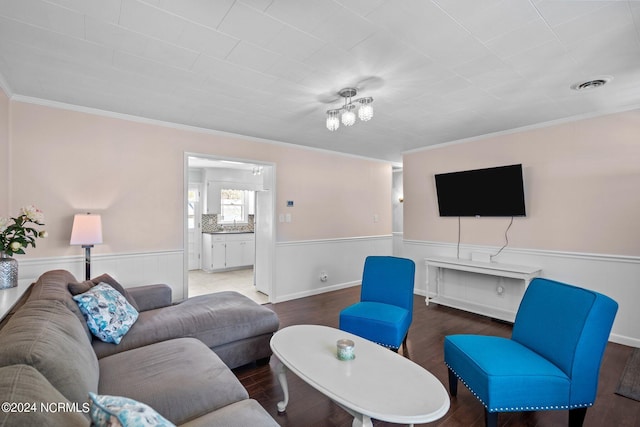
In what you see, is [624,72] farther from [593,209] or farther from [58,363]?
[58,363]

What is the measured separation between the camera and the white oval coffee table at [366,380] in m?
1.36

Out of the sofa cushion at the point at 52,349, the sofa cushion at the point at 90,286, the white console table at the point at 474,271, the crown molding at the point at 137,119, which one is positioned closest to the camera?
the sofa cushion at the point at 52,349

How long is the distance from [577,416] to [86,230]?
13.4 ft

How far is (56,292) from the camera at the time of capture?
6.11 ft

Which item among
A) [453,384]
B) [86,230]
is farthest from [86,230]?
[453,384]

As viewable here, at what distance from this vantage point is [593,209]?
10.6 ft

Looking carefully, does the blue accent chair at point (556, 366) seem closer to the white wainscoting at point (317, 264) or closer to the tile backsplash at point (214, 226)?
the white wainscoting at point (317, 264)

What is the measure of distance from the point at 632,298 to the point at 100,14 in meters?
5.09

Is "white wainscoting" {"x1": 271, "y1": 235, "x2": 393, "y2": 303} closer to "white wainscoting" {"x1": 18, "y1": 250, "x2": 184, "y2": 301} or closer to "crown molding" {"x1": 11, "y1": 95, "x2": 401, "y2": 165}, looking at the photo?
"white wainscoting" {"x1": 18, "y1": 250, "x2": 184, "y2": 301}

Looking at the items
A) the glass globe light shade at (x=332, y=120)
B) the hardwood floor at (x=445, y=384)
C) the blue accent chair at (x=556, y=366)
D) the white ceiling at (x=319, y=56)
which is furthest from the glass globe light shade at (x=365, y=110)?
the hardwood floor at (x=445, y=384)

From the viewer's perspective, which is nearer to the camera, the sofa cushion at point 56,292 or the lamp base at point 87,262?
the sofa cushion at point 56,292

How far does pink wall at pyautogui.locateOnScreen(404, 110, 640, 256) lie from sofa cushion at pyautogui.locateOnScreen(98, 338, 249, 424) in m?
3.79

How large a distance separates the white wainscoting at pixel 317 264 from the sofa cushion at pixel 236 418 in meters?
3.11

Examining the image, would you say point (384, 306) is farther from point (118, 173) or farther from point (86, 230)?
point (118, 173)
